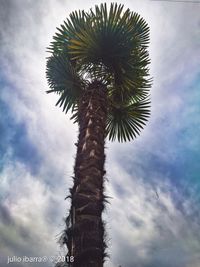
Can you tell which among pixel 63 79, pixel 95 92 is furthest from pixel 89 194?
pixel 63 79

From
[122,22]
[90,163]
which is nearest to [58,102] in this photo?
[122,22]

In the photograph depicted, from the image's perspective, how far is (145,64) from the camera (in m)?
7.30

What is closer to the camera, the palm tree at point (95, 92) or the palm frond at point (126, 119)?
the palm tree at point (95, 92)

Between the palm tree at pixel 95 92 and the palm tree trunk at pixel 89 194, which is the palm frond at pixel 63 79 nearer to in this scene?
the palm tree at pixel 95 92

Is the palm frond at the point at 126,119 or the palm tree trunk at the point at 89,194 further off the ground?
the palm frond at the point at 126,119

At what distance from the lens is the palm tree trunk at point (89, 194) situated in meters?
3.09

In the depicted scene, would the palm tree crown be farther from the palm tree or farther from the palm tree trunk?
the palm tree trunk

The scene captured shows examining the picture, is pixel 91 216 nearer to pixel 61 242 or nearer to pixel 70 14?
Result: pixel 61 242

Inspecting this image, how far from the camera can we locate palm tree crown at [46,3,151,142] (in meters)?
6.11

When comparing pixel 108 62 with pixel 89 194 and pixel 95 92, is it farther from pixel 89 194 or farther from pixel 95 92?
pixel 89 194

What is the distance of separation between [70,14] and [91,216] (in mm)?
6148

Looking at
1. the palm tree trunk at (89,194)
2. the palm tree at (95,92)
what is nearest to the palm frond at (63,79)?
the palm tree at (95,92)

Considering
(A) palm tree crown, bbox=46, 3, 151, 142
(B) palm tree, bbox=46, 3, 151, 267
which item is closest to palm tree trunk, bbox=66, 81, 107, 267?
(B) palm tree, bbox=46, 3, 151, 267

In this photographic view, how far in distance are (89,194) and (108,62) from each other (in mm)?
3911
